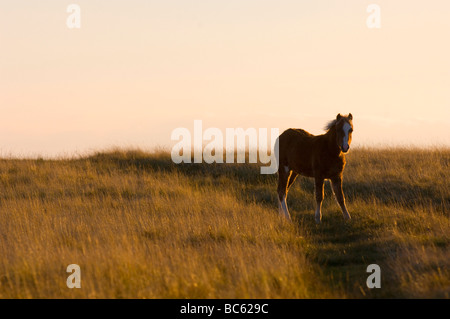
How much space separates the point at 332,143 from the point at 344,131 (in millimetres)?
983

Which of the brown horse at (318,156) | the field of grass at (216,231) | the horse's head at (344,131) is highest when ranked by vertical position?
the horse's head at (344,131)

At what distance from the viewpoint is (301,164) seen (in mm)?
13438

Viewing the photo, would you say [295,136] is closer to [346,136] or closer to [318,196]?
[318,196]

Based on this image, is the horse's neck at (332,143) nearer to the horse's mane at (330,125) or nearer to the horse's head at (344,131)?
the horse's mane at (330,125)

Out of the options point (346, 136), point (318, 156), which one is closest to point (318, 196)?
point (318, 156)

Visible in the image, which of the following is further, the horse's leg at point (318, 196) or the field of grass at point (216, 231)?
the horse's leg at point (318, 196)

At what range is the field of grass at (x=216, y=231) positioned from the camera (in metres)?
7.53

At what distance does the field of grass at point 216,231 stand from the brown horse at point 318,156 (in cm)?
68

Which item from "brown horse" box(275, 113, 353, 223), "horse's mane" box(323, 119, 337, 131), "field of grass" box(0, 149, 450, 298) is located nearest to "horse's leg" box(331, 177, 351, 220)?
"brown horse" box(275, 113, 353, 223)

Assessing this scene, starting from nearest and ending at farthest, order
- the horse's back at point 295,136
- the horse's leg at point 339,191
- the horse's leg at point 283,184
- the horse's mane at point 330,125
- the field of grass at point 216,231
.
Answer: the field of grass at point 216,231
the horse's mane at point 330,125
the horse's leg at point 339,191
the horse's back at point 295,136
the horse's leg at point 283,184

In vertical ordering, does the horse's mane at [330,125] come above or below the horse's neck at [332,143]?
above

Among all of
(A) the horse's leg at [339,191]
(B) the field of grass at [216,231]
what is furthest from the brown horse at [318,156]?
(B) the field of grass at [216,231]

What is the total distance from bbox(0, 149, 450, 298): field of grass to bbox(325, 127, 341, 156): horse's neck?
5.51ft
